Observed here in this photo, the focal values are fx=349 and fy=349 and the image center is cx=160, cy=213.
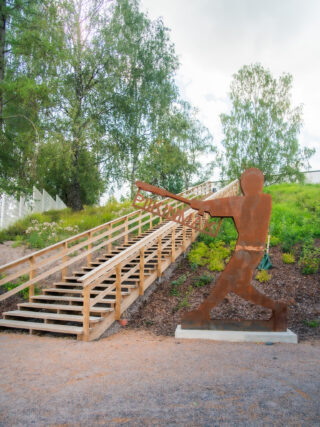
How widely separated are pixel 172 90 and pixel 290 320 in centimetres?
1468

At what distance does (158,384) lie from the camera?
3.40 metres

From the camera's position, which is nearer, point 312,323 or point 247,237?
point 247,237

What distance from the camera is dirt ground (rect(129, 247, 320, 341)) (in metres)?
6.41

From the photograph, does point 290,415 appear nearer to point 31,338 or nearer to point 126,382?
point 126,382

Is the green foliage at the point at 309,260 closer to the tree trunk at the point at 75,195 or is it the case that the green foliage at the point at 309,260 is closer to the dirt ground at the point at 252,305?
the dirt ground at the point at 252,305

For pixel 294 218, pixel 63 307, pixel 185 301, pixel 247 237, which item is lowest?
pixel 185 301

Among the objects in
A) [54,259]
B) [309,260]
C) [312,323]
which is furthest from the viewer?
[309,260]

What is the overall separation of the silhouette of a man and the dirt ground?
104 cm

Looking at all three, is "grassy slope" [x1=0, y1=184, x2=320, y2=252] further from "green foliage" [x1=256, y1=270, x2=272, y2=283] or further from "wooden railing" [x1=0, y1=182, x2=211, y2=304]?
"green foliage" [x1=256, y1=270, x2=272, y2=283]

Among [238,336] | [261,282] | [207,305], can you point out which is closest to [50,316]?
[207,305]

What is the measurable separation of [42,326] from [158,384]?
304 centimetres

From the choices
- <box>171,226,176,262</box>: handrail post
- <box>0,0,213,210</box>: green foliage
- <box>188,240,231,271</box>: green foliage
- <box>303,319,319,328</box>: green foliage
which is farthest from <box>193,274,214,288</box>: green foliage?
<box>0,0,213,210</box>: green foliage

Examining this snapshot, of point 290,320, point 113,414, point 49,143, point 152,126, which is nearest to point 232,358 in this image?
point 113,414

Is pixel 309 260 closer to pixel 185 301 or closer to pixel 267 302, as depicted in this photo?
pixel 185 301
